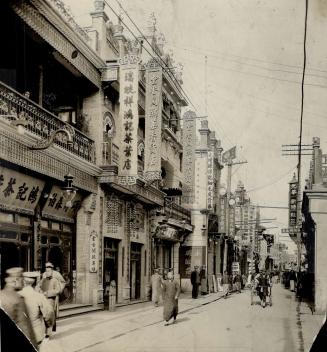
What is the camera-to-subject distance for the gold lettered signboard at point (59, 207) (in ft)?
20.7

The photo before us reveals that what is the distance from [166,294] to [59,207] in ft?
5.76

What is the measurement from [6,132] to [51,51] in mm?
1512

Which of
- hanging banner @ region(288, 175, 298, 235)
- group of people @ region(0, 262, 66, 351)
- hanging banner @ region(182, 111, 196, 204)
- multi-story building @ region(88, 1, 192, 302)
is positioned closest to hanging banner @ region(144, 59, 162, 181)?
multi-story building @ region(88, 1, 192, 302)

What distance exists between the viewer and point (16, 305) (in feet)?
13.5

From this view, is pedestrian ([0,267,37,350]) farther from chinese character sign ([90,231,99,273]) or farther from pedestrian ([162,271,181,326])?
chinese character sign ([90,231,99,273])

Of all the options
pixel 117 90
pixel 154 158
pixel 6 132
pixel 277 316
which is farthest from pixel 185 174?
pixel 277 316

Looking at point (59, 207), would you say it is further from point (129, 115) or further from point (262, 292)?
point (262, 292)

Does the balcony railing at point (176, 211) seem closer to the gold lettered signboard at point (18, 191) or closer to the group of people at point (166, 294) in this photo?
the group of people at point (166, 294)

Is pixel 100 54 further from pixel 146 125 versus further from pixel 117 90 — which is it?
pixel 146 125

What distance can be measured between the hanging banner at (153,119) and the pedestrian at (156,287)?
1.14m

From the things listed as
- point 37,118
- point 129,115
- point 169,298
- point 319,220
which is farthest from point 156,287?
point 37,118

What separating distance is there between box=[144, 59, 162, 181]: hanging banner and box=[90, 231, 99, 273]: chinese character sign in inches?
36.7

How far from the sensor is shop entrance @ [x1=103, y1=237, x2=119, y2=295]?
6.33 metres

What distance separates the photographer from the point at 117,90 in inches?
261
